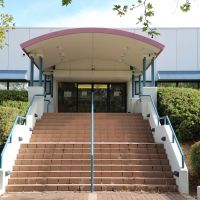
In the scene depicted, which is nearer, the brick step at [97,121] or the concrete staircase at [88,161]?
the concrete staircase at [88,161]

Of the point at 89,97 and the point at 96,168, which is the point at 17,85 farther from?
the point at 96,168

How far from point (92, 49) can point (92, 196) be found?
31.5ft

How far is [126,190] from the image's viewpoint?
9.77m

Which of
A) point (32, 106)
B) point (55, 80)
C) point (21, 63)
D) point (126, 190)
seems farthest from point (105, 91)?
point (126, 190)

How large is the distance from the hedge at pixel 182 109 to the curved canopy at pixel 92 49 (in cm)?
192

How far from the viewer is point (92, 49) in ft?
57.3

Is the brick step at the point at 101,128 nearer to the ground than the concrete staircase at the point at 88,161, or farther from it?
farther from it

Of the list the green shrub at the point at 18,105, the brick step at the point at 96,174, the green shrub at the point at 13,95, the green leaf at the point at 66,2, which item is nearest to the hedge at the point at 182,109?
the brick step at the point at 96,174

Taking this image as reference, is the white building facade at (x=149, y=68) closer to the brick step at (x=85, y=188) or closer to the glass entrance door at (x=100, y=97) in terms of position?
the glass entrance door at (x=100, y=97)

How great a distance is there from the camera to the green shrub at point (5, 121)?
12.0m

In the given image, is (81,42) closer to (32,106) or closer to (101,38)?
(101,38)

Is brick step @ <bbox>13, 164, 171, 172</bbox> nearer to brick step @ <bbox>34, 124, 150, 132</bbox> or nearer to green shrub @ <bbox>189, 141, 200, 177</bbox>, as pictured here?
green shrub @ <bbox>189, 141, 200, 177</bbox>

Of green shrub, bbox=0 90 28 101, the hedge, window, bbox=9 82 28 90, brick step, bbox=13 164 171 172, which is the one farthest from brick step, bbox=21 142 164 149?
window, bbox=9 82 28 90

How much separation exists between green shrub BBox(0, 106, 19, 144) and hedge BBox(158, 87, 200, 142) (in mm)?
5657
